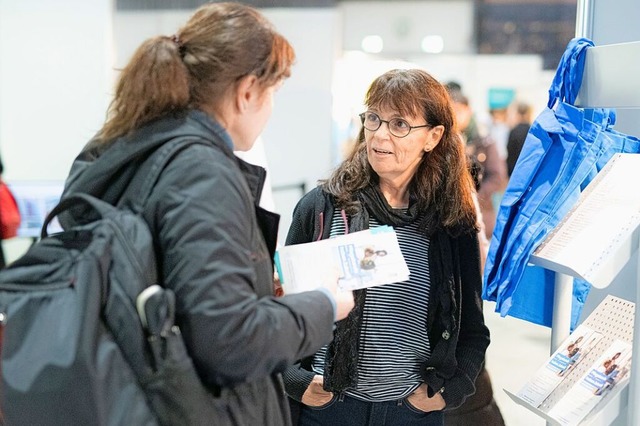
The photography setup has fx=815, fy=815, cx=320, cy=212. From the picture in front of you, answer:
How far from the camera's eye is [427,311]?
2078 mm

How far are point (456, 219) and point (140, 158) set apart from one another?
0.99m

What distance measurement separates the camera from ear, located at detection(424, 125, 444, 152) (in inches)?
83.8

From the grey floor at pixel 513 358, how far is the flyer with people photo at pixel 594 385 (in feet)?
8.61

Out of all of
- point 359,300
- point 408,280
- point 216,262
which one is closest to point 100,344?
point 216,262

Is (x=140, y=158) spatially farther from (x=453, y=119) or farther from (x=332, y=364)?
(x=453, y=119)

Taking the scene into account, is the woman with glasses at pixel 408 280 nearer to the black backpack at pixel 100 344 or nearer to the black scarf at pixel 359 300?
the black scarf at pixel 359 300

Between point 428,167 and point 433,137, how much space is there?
8 cm

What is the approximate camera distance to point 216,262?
125cm

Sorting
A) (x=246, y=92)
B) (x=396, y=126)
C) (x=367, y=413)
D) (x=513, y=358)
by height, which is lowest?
(x=513, y=358)

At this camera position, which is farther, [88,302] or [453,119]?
[453,119]

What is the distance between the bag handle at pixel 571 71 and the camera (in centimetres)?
185

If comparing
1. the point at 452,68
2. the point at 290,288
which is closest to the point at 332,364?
the point at 290,288

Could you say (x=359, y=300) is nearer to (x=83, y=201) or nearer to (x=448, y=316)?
(x=448, y=316)

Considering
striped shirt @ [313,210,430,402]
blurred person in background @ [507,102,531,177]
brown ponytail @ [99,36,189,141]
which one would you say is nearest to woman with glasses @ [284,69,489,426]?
striped shirt @ [313,210,430,402]
